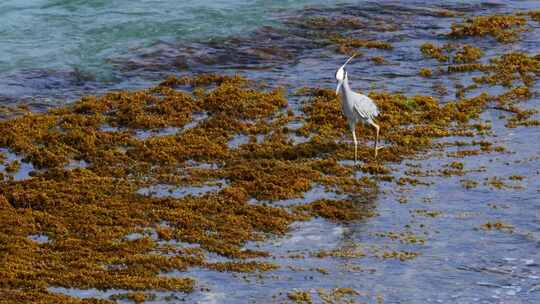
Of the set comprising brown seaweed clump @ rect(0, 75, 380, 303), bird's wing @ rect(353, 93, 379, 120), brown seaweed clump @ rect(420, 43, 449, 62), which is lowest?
→ brown seaweed clump @ rect(0, 75, 380, 303)

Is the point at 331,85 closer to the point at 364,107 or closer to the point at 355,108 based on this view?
the point at 364,107

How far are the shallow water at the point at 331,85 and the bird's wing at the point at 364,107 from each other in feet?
4.57

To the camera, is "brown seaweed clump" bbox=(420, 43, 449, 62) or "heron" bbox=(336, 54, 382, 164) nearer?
"heron" bbox=(336, 54, 382, 164)

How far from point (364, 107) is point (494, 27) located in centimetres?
1292

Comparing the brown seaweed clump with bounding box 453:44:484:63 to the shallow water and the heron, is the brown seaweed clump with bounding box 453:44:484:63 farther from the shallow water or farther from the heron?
the heron

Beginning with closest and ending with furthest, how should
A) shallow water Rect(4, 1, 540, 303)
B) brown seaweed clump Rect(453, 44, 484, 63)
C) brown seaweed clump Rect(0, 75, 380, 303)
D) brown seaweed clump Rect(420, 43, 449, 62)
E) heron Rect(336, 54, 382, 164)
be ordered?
shallow water Rect(4, 1, 540, 303)
brown seaweed clump Rect(0, 75, 380, 303)
heron Rect(336, 54, 382, 164)
brown seaweed clump Rect(453, 44, 484, 63)
brown seaweed clump Rect(420, 43, 449, 62)

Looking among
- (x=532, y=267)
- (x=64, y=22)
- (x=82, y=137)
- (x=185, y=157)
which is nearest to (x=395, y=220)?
(x=532, y=267)

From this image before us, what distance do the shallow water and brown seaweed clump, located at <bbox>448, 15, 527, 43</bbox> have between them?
0.48 metres

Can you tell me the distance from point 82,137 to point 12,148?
155 centimetres

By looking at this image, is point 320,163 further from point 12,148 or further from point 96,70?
point 96,70

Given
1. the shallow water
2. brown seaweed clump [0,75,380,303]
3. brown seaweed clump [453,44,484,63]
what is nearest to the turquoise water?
the shallow water

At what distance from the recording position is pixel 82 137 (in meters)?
22.2

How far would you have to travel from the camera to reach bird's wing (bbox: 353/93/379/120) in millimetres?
21656

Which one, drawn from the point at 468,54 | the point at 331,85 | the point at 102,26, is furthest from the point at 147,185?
the point at 102,26
